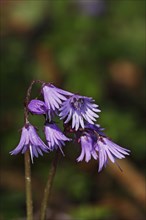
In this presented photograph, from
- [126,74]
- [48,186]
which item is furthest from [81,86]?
[48,186]

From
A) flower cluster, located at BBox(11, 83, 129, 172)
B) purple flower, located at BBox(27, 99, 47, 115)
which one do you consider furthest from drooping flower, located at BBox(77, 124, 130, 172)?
purple flower, located at BBox(27, 99, 47, 115)

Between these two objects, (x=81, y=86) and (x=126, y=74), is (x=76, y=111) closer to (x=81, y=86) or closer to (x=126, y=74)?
(x=81, y=86)

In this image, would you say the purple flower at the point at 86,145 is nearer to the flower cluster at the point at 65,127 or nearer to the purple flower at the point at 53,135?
the flower cluster at the point at 65,127

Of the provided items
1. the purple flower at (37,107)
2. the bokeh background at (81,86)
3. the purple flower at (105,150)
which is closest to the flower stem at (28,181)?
the purple flower at (37,107)

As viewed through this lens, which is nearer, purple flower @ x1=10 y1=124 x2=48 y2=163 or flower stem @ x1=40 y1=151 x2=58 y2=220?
purple flower @ x1=10 y1=124 x2=48 y2=163

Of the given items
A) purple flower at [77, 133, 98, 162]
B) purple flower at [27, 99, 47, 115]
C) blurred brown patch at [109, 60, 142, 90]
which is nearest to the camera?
purple flower at [27, 99, 47, 115]

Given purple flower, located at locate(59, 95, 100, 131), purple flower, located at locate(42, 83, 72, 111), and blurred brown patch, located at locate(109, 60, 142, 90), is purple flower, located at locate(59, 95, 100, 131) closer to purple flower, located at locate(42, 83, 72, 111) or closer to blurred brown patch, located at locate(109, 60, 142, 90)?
purple flower, located at locate(42, 83, 72, 111)

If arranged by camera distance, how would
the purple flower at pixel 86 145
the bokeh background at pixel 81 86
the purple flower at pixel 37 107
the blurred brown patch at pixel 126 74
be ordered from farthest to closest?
1. the blurred brown patch at pixel 126 74
2. the bokeh background at pixel 81 86
3. the purple flower at pixel 86 145
4. the purple flower at pixel 37 107

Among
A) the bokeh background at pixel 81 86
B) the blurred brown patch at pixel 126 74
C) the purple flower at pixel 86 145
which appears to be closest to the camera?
the purple flower at pixel 86 145
